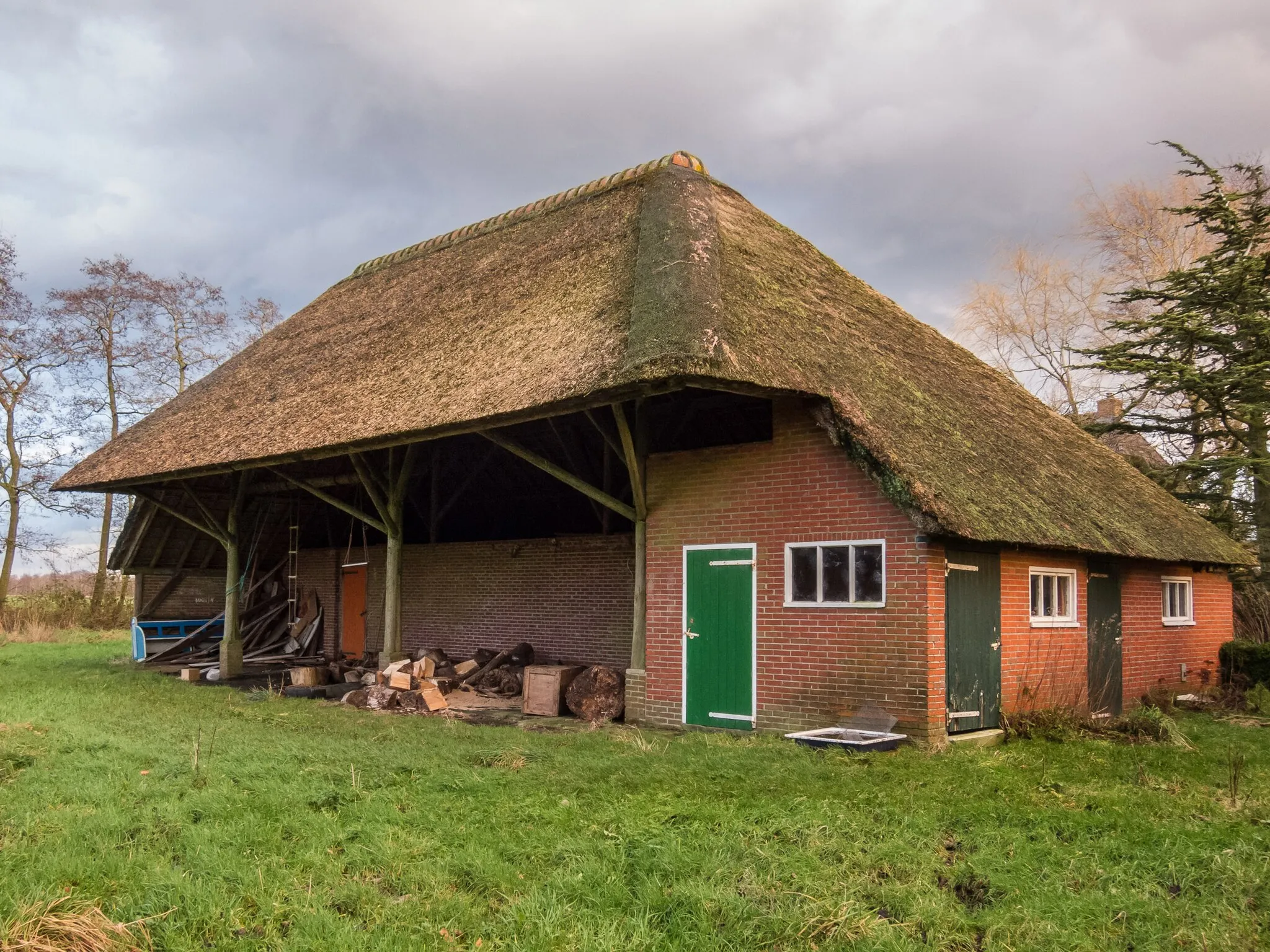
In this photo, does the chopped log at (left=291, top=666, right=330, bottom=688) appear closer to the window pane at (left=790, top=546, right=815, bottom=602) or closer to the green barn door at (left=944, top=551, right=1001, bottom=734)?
the window pane at (left=790, top=546, right=815, bottom=602)

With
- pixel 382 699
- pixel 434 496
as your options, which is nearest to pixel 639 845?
pixel 382 699

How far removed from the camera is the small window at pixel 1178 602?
1407cm

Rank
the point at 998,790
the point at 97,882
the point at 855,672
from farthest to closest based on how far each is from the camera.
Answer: the point at 855,672 → the point at 998,790 → the point at 97,882

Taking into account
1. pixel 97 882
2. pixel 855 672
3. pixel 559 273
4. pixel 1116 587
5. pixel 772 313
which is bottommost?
pixel 97 882

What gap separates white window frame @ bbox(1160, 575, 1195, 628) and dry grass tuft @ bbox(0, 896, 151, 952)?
13.1 meters

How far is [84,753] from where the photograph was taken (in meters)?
8.51

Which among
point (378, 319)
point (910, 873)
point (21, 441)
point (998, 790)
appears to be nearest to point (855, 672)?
point (998, 790)

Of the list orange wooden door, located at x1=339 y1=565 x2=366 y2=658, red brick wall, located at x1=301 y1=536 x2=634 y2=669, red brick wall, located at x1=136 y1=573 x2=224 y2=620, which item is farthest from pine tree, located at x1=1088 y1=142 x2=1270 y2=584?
red brick wall, located at x1=136 y1=573 x2=224 y2=620

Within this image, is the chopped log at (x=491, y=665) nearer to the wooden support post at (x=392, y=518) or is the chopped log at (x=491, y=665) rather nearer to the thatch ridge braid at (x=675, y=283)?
the wooden support post at (x=392, y=518)

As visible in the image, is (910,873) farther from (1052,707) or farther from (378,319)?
(378,319)

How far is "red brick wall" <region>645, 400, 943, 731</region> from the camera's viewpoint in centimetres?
912

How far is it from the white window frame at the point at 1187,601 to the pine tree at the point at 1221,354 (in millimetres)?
2927

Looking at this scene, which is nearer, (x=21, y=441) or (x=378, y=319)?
(x=378, y=319)

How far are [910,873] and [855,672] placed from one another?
168 inches
